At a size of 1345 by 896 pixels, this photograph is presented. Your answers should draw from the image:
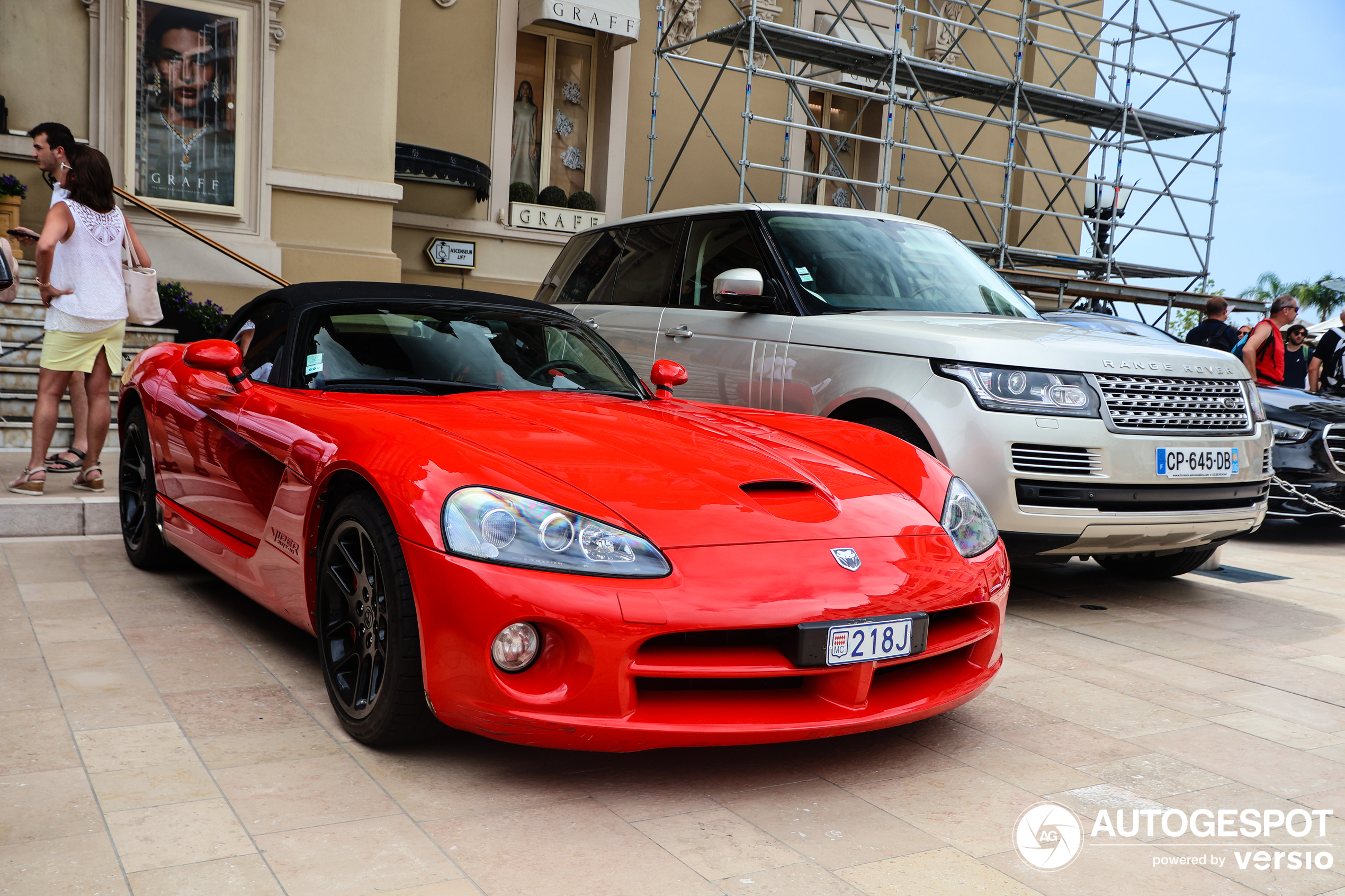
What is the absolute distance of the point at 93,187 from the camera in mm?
5977

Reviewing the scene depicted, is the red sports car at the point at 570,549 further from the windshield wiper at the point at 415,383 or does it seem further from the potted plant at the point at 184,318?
the potted plant at the point at 184,318

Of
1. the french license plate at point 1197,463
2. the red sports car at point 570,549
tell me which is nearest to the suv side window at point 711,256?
the red sports car at point 570,549

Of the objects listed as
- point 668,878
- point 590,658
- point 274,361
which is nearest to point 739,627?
point 590,658

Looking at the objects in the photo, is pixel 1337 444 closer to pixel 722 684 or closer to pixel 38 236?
pixel 722 684

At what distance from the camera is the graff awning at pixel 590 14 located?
12297mm

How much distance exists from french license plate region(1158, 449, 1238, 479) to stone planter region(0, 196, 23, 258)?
28.2 feet

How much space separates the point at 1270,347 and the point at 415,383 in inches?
330

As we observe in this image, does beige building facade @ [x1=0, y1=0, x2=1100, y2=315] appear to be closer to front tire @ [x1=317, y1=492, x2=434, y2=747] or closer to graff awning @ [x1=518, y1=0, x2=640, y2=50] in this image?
graff awning @ [x1=518, y1=0, x2=640, y2=50]

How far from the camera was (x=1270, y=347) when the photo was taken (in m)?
9.54

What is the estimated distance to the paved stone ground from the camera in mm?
2299

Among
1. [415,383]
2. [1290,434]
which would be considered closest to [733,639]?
[415,383]

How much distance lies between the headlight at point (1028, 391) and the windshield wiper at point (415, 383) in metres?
1.98

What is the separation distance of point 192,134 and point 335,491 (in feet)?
27.3

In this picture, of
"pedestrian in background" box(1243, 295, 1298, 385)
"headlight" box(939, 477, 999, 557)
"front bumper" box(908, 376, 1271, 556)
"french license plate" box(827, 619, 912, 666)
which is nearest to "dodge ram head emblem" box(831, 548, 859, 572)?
"french license plate" box(827, 619, 912, 666)
